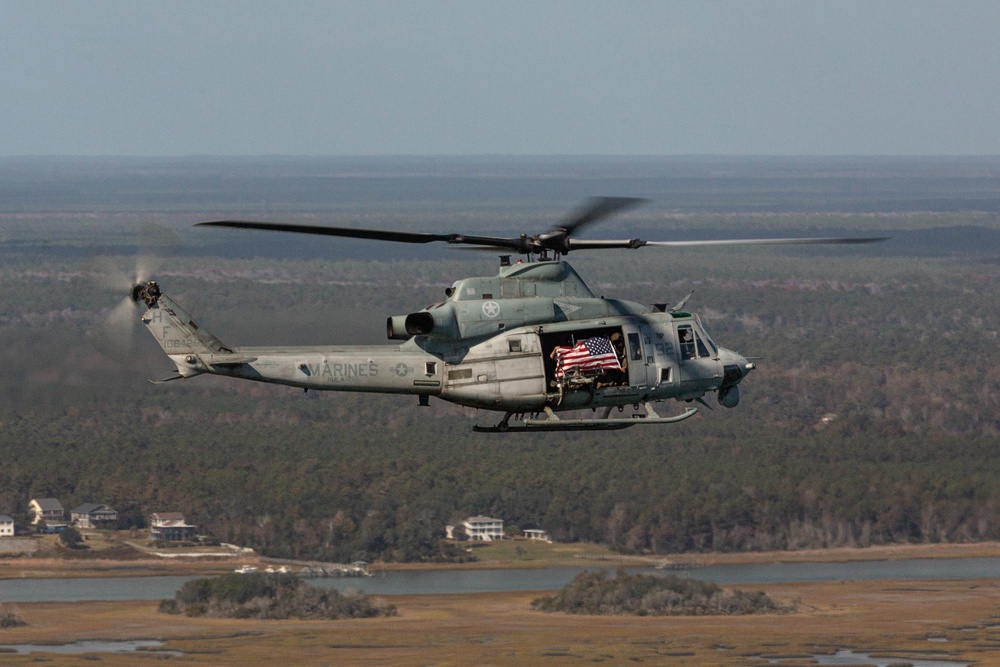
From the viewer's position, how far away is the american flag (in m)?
39.7

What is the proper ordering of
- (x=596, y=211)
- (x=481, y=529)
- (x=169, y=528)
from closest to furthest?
(x=596, y=211)
(x=169, y=528)
(x=481, y=529)

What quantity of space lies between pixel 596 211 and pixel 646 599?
1960 inches

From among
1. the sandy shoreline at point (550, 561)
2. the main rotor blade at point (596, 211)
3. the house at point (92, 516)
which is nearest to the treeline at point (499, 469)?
the house at point (92, 516)

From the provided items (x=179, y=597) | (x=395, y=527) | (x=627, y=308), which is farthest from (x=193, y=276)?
(x=627, y=308)

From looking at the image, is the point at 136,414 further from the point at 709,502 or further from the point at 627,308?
the point at 627,308

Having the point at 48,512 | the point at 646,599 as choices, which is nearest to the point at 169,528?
the point at 48,512

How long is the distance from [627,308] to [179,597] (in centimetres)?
4708

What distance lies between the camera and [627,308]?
40844 mm

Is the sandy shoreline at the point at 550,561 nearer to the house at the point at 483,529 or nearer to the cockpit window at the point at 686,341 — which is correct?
the house at the point at 483,529

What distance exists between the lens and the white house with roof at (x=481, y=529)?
98.1m

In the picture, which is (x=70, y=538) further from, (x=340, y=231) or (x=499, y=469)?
(x=340, y=231)

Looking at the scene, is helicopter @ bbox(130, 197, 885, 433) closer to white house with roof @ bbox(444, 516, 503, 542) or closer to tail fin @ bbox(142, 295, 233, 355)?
tail fin @ bbox(142, 295, 233, 355)

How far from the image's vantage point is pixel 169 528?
9638 cm

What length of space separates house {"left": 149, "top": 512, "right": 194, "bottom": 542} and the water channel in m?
5.89
